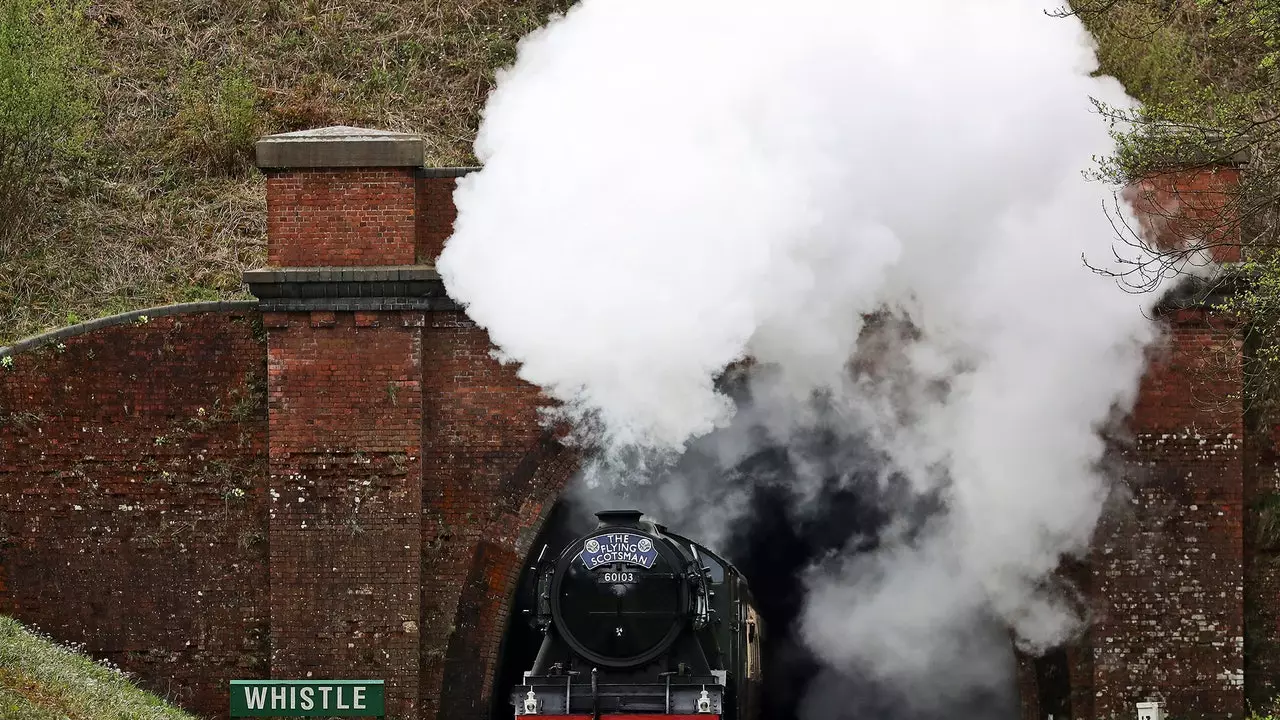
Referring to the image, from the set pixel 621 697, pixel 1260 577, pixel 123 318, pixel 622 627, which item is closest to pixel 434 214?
pixel 123 318

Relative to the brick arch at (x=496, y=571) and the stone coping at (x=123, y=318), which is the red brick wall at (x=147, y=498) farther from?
the brick arch at (x=496, y=571)

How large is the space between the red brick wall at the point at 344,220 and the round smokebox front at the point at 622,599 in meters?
3.28

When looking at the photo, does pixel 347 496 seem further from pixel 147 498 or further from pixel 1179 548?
pixel 1179 548

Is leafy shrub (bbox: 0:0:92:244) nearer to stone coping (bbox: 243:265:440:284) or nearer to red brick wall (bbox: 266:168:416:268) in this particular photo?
red brick wall (bbox: 266:168:416:268)

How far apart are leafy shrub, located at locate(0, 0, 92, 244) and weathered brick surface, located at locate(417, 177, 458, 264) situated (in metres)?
6.04

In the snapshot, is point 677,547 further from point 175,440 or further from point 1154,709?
point 175,440

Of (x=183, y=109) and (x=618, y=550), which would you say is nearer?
(x=618, y=550)

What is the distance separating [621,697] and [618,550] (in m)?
1.09

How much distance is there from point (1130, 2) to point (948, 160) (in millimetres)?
9611

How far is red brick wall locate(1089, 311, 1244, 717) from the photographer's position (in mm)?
13195

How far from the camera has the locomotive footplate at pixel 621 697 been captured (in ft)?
36.9

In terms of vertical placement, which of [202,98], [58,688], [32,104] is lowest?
[58,688]

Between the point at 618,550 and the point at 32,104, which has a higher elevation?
the point at 32,104

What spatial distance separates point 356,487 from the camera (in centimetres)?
1324
